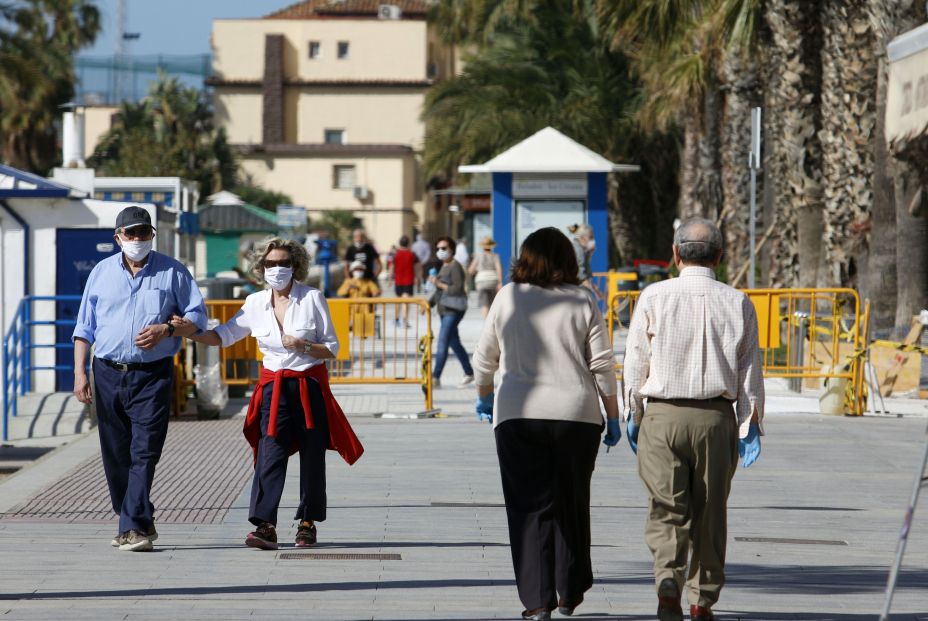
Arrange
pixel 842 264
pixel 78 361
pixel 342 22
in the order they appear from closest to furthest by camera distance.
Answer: pixel 78 361 → pixel 842 264 → pixel 342 22

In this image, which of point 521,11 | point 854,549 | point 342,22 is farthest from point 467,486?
point 342,22

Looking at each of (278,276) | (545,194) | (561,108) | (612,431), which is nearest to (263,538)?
(278,276)

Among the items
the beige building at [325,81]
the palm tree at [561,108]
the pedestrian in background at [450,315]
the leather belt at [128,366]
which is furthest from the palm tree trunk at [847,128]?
the beige building at [325,81]

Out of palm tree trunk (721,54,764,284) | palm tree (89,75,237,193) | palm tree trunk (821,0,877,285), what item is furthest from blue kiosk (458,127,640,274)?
palm tree (89,75,237,193)

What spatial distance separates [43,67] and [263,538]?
157 ft

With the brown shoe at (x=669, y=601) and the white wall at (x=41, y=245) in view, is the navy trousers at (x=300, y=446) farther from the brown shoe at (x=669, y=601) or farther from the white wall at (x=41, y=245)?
the white wall at (x=41, y=245)

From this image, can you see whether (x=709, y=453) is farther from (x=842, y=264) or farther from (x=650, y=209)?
(x=650, y=209)

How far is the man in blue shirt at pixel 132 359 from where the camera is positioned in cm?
748

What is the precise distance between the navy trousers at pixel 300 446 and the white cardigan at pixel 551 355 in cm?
180

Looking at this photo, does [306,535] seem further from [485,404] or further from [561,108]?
[561,108]

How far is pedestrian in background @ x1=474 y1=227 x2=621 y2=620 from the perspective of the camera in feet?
19.6

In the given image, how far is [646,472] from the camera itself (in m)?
5.98

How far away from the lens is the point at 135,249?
759 centimetres

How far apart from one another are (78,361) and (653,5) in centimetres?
1640
